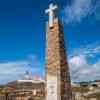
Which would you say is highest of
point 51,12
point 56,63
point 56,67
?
point 51,12

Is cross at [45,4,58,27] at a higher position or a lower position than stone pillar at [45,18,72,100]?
higher

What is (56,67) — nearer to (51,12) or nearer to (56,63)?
(56,63)

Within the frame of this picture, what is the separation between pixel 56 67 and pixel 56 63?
222 millimetres

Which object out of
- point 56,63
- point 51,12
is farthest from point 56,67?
point 51,12

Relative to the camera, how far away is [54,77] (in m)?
13.2

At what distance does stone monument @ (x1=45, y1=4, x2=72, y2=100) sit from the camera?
13.1m

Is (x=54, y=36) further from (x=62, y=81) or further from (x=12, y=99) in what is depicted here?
(x=12, y=99)

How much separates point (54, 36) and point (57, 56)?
120 centimetres

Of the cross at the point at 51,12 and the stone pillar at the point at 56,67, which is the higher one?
the cross at the point at 51,12

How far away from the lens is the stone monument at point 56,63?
13.1 m

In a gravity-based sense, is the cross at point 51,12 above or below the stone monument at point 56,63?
above

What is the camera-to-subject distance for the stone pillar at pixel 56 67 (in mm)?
13109

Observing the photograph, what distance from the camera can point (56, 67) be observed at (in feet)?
43.6

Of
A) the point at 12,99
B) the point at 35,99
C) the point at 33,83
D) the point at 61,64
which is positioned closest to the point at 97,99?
the point at 35,99
